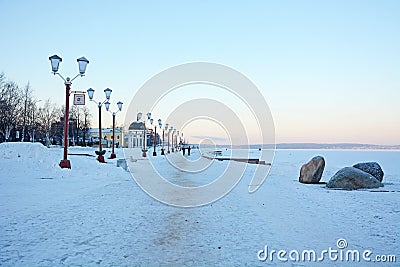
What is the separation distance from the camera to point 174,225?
7.27 meters

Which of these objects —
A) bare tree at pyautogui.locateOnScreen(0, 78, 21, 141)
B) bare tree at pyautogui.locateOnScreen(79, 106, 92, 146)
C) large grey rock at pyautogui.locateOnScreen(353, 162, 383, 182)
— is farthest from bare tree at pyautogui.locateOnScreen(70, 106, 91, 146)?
large grey rock at pyautogui.locateOnScreen(353, 162, 383, 182)

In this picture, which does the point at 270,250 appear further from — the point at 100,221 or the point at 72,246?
the point at 100,221

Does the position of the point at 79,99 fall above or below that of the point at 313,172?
above

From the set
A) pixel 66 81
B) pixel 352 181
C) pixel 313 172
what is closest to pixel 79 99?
pixel 66 81

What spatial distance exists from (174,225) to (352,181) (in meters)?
9.29

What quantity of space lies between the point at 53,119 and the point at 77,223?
83664 millimetres

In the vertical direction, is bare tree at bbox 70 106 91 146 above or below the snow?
above

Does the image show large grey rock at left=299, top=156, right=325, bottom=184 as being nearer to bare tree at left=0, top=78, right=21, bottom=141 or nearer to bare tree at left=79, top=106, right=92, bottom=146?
bare tree at left=0, top=78, right=21, bottom=141

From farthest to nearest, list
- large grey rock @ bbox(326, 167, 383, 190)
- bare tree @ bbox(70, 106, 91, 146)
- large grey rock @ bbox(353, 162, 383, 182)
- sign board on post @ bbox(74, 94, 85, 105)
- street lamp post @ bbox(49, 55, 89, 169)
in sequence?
bare tree @ bbox(70, 106, 91, 146), sign board on post @ bbox(74, 94, 85, 105), large grey rock @ bbox(353, 162, 383, 182), street lamp post @ bbox(49, 55, 89, 169), large grey rock @ bbox(326, 167, 383, 190)

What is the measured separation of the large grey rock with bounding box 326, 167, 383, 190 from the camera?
13953 mm

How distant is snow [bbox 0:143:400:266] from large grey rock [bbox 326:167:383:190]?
5.05 ft

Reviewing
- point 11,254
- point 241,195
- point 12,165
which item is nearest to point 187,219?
point 11,254

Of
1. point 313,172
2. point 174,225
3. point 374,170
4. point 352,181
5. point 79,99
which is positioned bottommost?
point 174,225

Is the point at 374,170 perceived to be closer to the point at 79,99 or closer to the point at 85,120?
the point at 79,99
